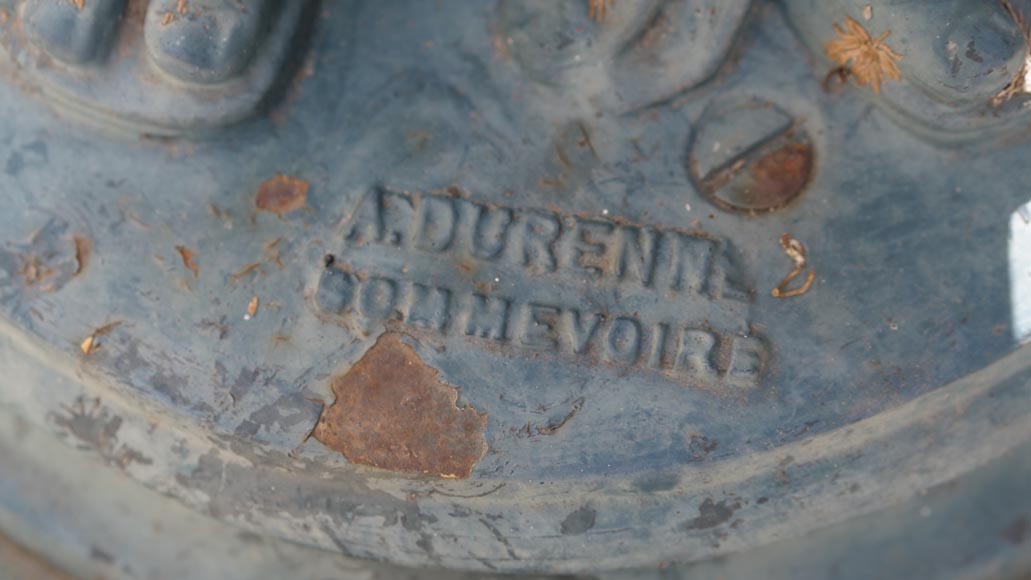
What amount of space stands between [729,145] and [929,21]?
31 cm

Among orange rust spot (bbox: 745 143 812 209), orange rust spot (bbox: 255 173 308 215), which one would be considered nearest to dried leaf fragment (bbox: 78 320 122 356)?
orange rust spot (bbox: 255 173 308 215)

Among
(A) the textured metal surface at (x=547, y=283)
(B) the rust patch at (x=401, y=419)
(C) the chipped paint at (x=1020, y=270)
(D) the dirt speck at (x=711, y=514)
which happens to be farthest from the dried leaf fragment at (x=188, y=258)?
(C) the chipped paint at (x=1020, y=270)

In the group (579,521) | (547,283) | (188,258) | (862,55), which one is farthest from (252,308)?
(862,55)

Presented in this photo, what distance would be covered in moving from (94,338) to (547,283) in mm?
679

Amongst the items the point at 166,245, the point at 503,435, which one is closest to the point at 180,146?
the point at 166,245

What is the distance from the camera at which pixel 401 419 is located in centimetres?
125

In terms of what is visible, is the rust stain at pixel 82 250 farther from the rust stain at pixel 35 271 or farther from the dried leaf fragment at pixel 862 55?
the dried leaf fragment at pixel 862 55

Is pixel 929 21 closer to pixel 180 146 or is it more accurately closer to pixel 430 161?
pixel 430 161

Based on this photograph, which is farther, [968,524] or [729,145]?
[968,524]

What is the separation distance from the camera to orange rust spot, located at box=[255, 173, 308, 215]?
134 cm

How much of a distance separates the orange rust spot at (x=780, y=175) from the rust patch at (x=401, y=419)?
0.54 m

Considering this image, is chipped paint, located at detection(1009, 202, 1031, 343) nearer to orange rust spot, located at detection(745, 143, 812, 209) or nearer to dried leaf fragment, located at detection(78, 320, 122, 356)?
orange rust spot, located at detection(745, 143, 812, 209)

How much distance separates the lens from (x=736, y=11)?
52.0 inches

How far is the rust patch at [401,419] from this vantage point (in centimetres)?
125
